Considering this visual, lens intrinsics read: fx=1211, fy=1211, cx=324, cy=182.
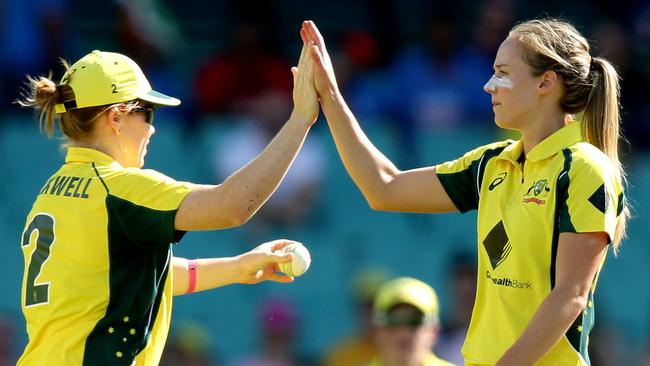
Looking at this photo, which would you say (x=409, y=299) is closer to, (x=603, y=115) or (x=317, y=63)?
(x=317, y=63)

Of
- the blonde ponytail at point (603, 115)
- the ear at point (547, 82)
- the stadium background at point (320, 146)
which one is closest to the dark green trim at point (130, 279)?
the ear at point (547, 82)

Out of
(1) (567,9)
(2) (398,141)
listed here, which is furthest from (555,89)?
(1) (567,9)

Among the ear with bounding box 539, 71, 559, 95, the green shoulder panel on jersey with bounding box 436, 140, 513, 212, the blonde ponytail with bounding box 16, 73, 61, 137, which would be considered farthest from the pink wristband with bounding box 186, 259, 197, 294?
the ear with bounding box 539, 71, 559, 95

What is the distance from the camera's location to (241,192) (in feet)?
13.3

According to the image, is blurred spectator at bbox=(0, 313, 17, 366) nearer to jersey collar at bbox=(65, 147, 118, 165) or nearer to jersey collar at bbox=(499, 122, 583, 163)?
jersey collar at bbox=(65, 147, 118, 165)

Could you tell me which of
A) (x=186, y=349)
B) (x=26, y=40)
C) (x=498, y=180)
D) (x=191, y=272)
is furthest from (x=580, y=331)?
(x=26, y=40)

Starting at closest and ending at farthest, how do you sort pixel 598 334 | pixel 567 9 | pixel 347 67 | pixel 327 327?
pixel 598 334, pixel 327 327, pixel 347 67, pixel 567 9

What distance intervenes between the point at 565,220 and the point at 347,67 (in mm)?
6003

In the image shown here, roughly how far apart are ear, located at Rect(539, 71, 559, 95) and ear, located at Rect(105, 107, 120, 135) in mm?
1482

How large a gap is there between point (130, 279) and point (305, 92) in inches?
36.8

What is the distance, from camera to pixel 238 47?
31.4ft

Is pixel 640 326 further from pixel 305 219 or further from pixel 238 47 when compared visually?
pixel 238 47

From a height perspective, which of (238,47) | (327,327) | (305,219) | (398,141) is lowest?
(327,327)

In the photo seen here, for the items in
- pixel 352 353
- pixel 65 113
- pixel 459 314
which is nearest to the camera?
pixel 65 113
